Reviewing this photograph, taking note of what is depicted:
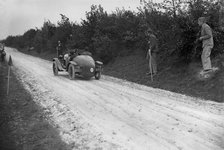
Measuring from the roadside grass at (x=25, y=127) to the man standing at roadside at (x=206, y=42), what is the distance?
6695 millimetres

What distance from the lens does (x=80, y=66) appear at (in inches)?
577

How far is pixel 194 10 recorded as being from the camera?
14062mm

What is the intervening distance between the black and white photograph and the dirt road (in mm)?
19

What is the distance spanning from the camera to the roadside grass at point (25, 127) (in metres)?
6.49

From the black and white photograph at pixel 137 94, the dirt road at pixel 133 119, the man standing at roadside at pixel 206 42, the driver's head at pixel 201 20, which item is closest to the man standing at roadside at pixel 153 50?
the black and white photograph at pixel 137 94

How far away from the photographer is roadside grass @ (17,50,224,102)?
1117cm

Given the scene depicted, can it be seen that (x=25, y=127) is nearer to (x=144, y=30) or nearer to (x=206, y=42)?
(x=206, y=42)

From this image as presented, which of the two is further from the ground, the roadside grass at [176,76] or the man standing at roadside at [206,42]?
the man standing at roadside at [206,42]

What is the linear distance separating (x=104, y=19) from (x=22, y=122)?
Result: 16809 millimetres

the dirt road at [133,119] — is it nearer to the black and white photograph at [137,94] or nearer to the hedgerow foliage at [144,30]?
the black and white photograph at [137,94]

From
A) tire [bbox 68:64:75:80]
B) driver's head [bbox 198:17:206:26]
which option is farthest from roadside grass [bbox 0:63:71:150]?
driver's head [bbox 198:17:206:26]

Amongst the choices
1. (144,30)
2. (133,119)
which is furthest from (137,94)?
(144,30)

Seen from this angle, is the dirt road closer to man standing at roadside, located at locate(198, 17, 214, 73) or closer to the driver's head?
man standing at roadside, located at locate(198, 17, 214, 73)

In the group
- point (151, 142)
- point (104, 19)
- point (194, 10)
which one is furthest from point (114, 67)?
point (151, 142)
